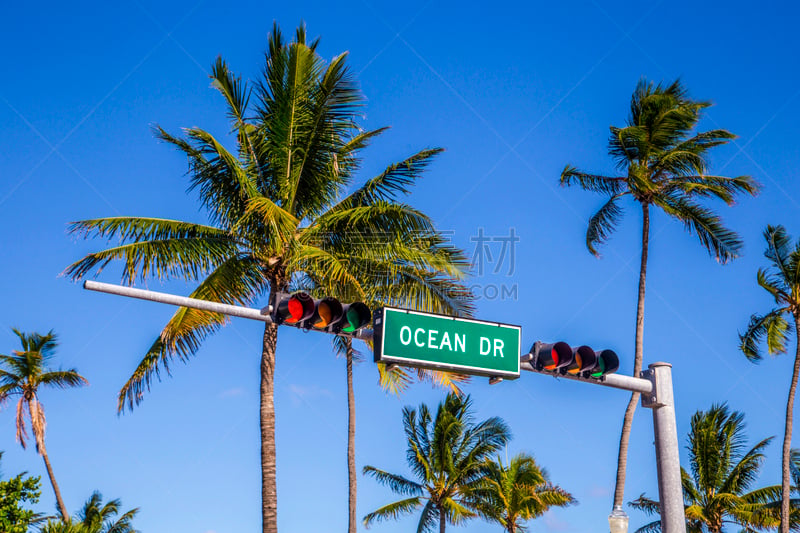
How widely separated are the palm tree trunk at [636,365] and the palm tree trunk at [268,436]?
10.2 meters

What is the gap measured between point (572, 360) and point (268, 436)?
784 centimetres

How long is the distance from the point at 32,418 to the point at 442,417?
17.7 meters

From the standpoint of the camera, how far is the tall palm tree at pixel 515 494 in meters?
33.6

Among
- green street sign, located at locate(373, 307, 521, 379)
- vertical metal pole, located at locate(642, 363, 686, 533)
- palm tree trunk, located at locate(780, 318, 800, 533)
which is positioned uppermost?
palm tree trunk, located at locate(780, 318, 800, 533)

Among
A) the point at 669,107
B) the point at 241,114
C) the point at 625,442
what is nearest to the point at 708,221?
the point at 669,107

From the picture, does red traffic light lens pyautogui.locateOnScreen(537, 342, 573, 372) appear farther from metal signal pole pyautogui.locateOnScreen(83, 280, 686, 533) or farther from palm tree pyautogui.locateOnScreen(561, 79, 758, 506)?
palm tree pyautogui.locateOnScreen(561, 79, 758, 506)

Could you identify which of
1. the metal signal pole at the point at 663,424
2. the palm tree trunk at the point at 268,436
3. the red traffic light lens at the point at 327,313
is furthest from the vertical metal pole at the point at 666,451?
the palm tree trunk at the point at 268,436

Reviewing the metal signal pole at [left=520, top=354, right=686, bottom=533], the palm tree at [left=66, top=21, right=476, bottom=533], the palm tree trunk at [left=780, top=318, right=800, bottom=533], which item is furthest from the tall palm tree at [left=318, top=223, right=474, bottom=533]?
the palm tree trunk at [left=780, top=318, right=800, bottom=533]

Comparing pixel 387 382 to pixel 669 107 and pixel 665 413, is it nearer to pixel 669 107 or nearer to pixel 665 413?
pixel 665 413

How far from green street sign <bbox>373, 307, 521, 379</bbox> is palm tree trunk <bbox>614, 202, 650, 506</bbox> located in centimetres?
1344

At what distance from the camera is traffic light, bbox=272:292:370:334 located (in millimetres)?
8328

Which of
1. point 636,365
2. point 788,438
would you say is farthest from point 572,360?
point 788,438

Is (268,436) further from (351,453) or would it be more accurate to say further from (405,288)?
(351,453)

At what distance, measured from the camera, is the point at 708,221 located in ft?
77.8
